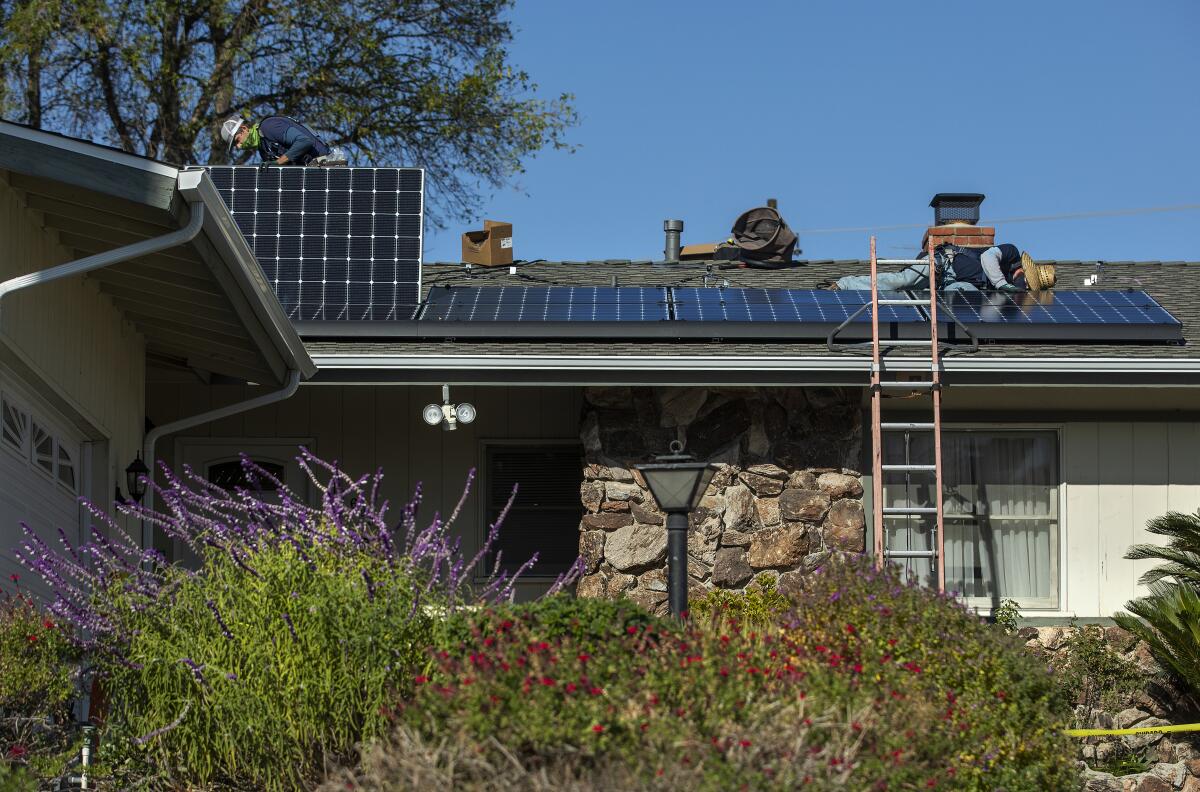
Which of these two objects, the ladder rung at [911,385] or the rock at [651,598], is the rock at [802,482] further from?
the rock at [651,598]

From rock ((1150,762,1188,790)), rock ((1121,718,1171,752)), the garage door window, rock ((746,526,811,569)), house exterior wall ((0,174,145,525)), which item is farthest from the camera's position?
rock ((746,526,811,569))

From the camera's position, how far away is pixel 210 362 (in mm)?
12430

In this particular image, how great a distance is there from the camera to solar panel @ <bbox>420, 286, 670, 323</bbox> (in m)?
13.0

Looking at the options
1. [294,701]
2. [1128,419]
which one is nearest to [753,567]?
[1128,419]

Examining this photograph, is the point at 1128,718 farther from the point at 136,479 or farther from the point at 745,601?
the point at 136,479

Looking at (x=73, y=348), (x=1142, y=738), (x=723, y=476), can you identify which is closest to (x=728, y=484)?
(x=723, y=476)

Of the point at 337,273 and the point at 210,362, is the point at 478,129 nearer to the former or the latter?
the point at 337,273

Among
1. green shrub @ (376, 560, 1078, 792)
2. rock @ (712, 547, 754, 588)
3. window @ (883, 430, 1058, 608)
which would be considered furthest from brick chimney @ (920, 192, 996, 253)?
green shrub @ (376, 560, 1078, 792)

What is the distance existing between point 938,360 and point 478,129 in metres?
14.2

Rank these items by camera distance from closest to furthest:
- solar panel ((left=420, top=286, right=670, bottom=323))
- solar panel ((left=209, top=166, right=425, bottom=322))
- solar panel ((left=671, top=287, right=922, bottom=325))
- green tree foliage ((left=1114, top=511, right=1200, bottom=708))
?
green tree foliage ((left=1114, top=511, right=1200, bottom=708))
solar panel ((left=671, top=287, right=922, bottom=325))
solar panel ((left=420, top=286, right=670, bottom=323))
solar panel ((left=209, top=166, right=425, bottom=322))

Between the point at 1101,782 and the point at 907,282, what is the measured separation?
4.76m

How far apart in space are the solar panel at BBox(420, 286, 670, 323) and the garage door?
3.34 metres

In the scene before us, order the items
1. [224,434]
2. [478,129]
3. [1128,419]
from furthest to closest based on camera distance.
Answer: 1. [478,129]
2. [224,434]
3. [1128,419]

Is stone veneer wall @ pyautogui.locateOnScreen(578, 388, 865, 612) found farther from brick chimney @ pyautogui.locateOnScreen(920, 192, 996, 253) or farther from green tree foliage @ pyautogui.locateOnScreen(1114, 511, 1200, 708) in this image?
brick chimney @ pyautogui.locateOnScreen(920, 192, 996, 253)
